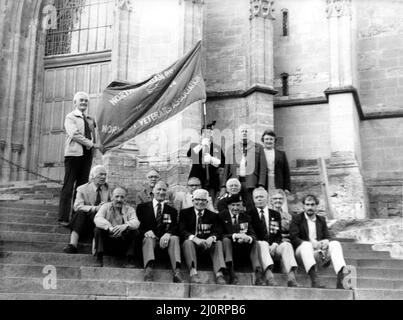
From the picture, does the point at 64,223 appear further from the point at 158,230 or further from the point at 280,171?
the point at 280,171

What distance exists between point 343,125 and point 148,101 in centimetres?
617

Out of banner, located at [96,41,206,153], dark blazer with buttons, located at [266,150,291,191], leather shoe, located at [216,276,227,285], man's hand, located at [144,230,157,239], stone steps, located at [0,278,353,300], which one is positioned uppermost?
banner, located at [96,41,206,153]

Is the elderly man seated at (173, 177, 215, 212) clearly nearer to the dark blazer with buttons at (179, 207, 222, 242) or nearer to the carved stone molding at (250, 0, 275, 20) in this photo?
the dark blazer with buttons at (179, 207, 222, 242)

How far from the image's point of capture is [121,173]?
14805 millimetres

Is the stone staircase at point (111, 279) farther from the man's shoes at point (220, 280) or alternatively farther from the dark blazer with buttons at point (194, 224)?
the dark blazer with buttons at point (194, 224)

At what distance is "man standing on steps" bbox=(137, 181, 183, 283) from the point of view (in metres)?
9.19

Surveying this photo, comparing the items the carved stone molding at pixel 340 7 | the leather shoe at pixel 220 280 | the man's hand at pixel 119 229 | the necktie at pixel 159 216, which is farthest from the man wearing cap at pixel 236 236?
the carved stone molding at pixel 340 7

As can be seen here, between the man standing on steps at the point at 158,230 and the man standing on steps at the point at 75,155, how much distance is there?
4.90 feet

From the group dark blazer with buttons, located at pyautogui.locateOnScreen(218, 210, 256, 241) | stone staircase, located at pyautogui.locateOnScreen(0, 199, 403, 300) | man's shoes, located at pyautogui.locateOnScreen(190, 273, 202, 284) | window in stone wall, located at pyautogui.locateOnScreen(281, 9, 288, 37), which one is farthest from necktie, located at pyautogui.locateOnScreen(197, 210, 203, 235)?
window in stone wall, located at pyautogui.locateOnScreen(281, 9, 288, 37)

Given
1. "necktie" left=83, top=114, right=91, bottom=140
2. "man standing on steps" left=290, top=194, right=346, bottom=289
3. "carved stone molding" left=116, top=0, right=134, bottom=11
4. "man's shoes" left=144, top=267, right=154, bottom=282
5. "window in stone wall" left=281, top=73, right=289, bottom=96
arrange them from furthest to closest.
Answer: "window in stone wall" left=281, top=73, right=289, bottom=96 < "carved stone molding" left=116, top=0, right=134, bottom=11 < "necktie" left=83, top=114, right=91, bottom=140 < "man standing on steps" left=290, top=194, right=346, bottom=289 < "man's shoes" left=144, top=267, right=154, bottom=282

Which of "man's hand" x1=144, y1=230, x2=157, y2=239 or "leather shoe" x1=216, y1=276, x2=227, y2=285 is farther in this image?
"man's hand" x1=144, y1=230, x2=157, y2=239

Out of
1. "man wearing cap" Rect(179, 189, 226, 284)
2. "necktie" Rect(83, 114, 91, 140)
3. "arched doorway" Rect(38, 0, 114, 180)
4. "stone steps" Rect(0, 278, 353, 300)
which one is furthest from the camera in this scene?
"arched doorway" Rect(38, 0, 114, 180)

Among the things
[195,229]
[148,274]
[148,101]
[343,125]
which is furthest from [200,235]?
[343,125]
